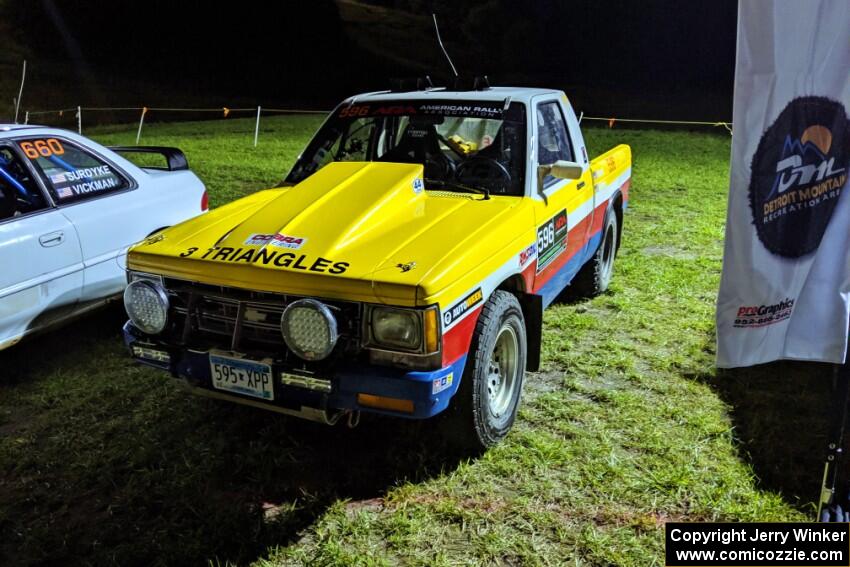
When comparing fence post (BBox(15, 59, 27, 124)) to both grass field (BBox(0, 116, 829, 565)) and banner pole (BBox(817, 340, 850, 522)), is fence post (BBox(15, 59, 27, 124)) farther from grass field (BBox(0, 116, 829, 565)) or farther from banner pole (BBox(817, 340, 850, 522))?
banner pole (BBox(817, 340, 850, 522))

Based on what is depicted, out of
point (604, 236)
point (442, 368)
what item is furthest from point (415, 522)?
point (604, 236)

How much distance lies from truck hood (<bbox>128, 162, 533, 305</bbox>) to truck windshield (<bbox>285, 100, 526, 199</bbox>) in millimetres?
212

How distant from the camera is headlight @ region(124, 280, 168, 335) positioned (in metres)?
3.00

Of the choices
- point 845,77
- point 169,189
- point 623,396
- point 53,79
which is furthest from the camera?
point 53,79

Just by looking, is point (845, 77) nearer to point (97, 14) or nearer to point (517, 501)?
point (517, 501)

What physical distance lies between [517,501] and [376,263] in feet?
4.08

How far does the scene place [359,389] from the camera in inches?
107

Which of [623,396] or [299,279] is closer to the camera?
[299,279]

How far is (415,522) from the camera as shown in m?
2.80

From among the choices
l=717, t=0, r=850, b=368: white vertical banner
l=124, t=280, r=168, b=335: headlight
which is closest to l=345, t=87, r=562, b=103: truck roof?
l=717, t=0, r=850, b=368: white vertical banner

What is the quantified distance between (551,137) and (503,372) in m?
1.78

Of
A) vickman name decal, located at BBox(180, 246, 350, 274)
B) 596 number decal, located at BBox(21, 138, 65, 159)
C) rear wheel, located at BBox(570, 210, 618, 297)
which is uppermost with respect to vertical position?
596 number decal, located at BBox(21, 138, 65, 159)

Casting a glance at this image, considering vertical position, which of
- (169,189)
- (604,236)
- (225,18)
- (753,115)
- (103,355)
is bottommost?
(103,355)

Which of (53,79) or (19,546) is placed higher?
(53,79)
